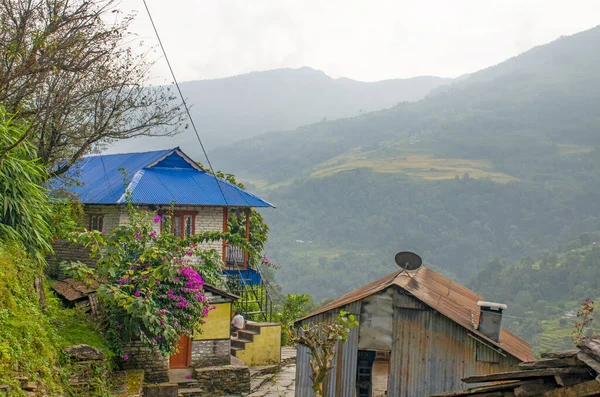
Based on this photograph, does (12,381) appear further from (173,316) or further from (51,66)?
(173,316)

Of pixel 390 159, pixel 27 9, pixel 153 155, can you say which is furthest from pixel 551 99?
pixel 27 9

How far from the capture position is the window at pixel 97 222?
74.3 ft

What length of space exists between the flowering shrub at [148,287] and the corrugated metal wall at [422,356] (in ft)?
12.8

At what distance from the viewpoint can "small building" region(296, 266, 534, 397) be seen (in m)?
12.8

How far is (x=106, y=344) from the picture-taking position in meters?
14.3

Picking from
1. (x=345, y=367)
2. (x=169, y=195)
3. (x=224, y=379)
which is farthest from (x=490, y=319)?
(x=169, y=195)

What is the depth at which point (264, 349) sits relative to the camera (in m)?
20.5

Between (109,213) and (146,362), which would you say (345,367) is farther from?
(109,213)

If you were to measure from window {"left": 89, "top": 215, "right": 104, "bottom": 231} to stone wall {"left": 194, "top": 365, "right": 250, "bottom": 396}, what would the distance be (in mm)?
7843

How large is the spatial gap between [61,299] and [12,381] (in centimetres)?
1001

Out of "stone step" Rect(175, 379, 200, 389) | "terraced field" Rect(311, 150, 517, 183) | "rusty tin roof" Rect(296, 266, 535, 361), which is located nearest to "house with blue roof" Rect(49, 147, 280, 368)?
"stone step" Rect(175, 379, 200, 389)

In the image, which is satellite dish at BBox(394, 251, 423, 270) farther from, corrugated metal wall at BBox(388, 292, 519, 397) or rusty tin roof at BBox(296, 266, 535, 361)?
corrugated metal wall at BBox(388, 292, 519, 397)

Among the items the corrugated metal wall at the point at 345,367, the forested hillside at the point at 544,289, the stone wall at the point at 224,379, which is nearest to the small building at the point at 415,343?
the corrugated metal wall at the point at 345,367

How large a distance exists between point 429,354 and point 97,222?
14.1 metres
